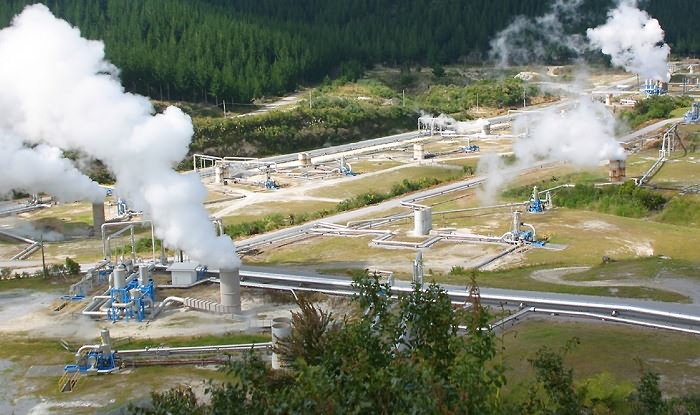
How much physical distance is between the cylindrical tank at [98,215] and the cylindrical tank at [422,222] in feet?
69.7

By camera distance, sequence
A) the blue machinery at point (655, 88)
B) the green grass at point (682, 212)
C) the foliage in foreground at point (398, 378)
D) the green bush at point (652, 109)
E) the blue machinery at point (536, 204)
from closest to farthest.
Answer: the foliage in foreground at point (398, 378), the green grass at point (682, 212), the blue machinery at point (536, 204), the green bush at point (652, 109), the blue machinery at point (655, 88)

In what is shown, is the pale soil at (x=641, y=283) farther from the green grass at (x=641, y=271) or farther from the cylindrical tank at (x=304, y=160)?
the cylindrical tank at (x=304, y=160)

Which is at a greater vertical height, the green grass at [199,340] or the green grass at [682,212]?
the green grass at [682,212]

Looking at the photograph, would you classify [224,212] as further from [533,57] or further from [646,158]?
[533,57]

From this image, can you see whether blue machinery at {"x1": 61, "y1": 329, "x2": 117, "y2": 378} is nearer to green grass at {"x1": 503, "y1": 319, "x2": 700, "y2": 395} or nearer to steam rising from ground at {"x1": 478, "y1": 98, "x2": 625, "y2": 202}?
green grass at {"x1": 503, "y1": 319, "x2": 700, "y2": 395}

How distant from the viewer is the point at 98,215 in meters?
62.0

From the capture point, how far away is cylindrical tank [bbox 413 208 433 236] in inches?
2174

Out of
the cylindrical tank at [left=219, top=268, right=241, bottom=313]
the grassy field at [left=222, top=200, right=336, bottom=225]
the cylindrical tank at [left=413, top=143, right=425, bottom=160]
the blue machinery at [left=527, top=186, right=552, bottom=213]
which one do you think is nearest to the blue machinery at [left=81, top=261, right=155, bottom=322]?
the cylindrical tank at [left=219, top=268, right=241, bottom=313]

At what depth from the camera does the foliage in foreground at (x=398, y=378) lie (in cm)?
1372

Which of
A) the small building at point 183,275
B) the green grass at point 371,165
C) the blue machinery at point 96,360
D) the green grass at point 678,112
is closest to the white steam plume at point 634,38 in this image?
the green grass at point 678,112

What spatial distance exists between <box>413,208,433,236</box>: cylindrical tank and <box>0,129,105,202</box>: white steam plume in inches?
825

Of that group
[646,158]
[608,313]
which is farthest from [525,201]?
[608,313]

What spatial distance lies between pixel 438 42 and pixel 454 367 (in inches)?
6004

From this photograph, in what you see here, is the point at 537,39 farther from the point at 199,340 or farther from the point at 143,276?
the point at 199,340
